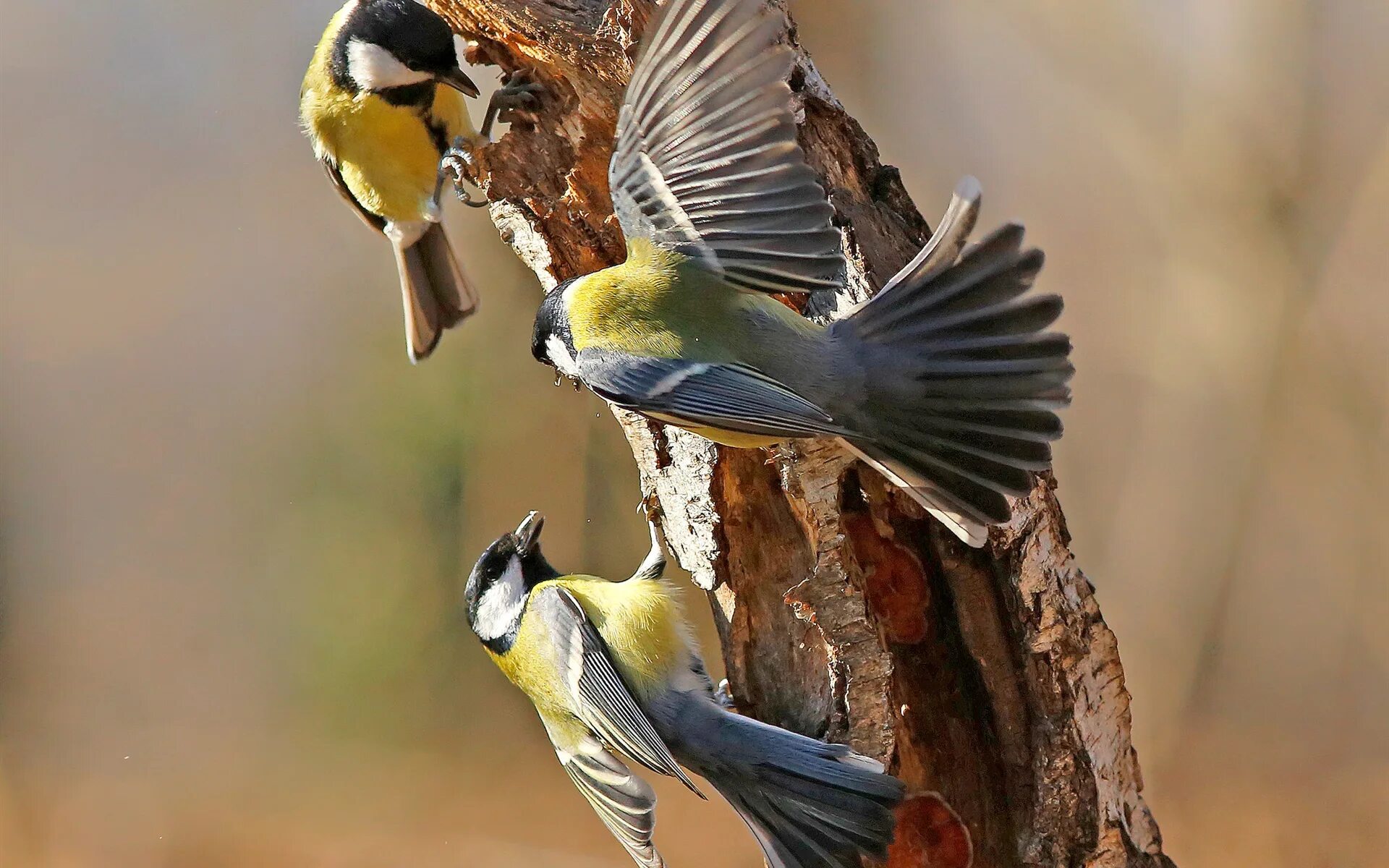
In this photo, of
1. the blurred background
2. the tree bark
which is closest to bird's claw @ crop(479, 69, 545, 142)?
the tree bark

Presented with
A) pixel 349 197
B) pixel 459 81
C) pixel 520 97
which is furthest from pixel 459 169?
pixel 349 197

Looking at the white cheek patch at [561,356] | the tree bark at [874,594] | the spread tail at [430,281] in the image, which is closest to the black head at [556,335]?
the white cheek patch at [561,356]

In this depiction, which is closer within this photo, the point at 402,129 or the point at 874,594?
the point at 874,594

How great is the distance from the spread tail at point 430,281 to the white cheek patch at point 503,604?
21.4 inches

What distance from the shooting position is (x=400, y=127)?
1456 millimetres

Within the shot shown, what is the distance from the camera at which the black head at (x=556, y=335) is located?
924 millimetres

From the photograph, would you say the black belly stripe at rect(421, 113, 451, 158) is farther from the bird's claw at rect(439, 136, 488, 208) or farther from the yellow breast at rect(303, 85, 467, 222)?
the bird's claw at rect(439, 136, 488, 208)

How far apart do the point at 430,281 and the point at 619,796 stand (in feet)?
2.93

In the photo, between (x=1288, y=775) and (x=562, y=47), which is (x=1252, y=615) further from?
(x=562, y=47)

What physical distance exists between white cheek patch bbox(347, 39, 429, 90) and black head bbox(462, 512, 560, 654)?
0.63 m

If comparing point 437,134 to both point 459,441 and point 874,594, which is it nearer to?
point 459,441

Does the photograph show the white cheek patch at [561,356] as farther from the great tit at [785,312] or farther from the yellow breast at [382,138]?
the yellow breast at [382,138]

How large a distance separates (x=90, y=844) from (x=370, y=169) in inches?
56.6

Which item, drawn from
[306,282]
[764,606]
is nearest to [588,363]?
[764,606]
